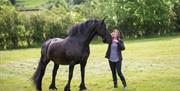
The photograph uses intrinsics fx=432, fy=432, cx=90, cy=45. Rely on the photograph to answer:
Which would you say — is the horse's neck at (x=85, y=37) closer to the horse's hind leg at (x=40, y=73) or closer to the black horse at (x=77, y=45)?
the black horse at (x=77, y=45)

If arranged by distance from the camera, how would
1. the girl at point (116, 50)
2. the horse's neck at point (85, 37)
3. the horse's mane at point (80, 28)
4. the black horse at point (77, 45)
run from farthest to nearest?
the girl at point (116, 50) < the horse's mane at point (80, 28) < the horse's neck at point (85, 37) < the black horse at point (77, 45)

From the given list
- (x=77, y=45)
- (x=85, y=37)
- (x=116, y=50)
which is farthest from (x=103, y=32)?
(x=116, y=50)

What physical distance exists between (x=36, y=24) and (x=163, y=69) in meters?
→ 29.1

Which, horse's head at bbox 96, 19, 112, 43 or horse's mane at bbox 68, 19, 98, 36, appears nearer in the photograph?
horse's head at bbox 96, 19, 112, 43

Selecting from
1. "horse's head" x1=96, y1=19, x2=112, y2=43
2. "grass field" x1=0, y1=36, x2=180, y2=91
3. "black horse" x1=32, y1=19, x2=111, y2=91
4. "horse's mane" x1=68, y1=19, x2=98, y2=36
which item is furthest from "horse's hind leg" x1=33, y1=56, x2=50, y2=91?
"horse's head" x1=96, y1=19, x2=112, y2=43

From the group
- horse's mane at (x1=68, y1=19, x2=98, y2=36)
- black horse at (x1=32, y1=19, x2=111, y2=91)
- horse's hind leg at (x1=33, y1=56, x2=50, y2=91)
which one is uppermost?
horse's mane at (x1=68, y1=19, x2=98, y2=36)

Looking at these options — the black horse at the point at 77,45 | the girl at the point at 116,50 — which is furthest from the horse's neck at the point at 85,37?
the girl at the point at 116,50

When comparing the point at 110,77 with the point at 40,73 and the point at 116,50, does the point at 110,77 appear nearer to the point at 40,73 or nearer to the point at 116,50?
the point at 116,50

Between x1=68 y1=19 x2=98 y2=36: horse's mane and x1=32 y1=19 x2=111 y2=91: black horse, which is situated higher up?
x1=68 y1=19 x2=98 y2=36: horse's mane

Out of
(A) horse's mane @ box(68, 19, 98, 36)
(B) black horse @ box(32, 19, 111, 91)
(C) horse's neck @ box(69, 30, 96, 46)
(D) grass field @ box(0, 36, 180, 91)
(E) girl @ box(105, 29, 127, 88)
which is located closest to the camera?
(B) black horse @ box(32, 19, 111, 91)

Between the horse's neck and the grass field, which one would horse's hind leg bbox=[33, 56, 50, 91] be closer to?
the grass field

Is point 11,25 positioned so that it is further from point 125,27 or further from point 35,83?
point 35,83

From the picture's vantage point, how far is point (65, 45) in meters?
14.7

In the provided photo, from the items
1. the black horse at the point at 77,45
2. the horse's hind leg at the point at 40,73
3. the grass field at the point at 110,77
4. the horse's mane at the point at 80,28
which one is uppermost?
the horse's mane at the point at 80,28
